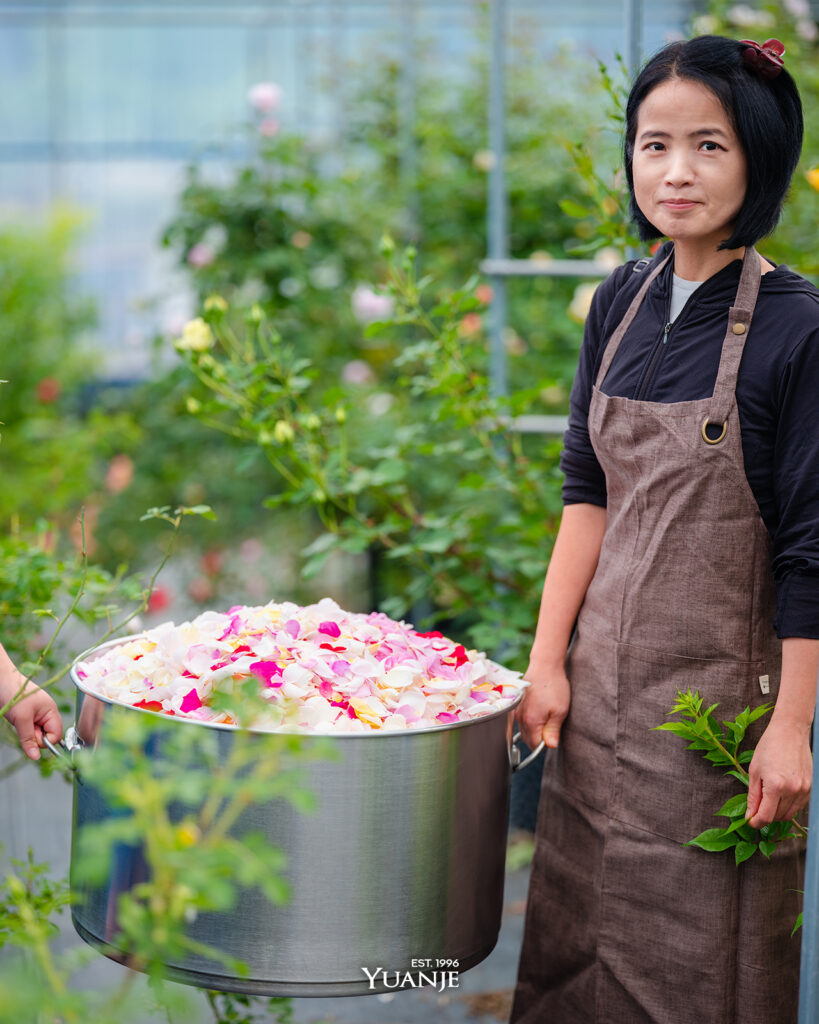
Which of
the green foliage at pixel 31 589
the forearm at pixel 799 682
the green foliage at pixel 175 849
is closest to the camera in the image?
the green foliage at pixel 175 849

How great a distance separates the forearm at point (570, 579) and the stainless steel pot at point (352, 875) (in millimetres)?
360

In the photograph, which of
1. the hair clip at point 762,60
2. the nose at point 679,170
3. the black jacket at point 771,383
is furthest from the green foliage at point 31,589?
the hair clip at point 762,60

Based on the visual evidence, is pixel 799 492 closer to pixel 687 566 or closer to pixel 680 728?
pixel 687 566

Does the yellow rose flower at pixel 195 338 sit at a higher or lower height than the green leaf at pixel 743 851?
higher

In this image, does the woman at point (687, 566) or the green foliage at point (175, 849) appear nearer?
the green foliage at point (175, 849)

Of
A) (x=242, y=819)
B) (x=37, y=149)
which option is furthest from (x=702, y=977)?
(x=37, y=149)

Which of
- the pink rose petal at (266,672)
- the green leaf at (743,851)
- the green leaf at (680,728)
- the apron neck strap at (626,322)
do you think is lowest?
the green leaf at (743,851)

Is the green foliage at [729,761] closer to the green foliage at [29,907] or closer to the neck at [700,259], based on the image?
the neck at [700,259]

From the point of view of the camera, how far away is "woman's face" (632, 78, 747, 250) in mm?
1271

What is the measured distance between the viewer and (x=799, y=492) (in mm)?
1240

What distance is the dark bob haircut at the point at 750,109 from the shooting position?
4.16 feet

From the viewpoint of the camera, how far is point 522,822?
7.24ft

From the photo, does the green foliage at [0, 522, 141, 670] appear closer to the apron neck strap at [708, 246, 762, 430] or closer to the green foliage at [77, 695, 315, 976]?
the apron neck strap at [708, 246, 762, 430]

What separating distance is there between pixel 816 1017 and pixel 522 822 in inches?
46.3
